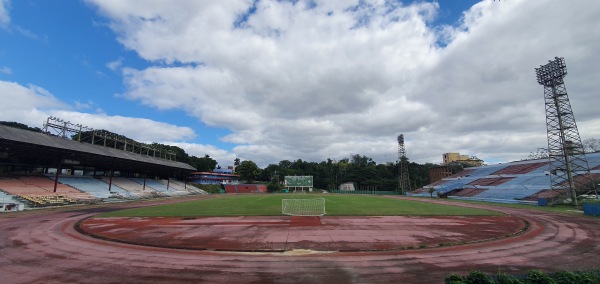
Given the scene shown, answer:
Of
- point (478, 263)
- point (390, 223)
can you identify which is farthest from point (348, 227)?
point (478, 263)

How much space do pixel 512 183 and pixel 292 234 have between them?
200 feet

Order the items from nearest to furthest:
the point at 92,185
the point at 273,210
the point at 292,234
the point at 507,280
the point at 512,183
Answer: the point at 507,280 < the point at 292,234 < the point at 273,210 < the point at 92,185 < the point at 512,183

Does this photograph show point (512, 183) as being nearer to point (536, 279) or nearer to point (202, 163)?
point (536, 279)

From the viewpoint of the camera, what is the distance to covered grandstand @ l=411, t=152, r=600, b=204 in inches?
1859

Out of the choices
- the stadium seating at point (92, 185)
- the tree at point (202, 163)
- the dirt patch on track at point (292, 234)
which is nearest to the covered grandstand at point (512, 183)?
the dirt patch on track at point (292, 234)

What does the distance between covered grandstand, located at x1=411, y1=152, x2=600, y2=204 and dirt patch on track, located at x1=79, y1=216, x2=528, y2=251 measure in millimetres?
34310

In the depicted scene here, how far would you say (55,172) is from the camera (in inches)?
1919

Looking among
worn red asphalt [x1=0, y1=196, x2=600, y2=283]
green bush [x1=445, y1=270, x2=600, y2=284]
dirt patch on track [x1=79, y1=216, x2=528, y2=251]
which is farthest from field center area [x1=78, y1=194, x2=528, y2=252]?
green bush [x1=445, y1=270, x2=600, y2=284]

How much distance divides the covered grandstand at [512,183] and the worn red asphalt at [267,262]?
3887cm

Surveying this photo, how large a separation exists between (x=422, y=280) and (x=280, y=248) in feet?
21.5

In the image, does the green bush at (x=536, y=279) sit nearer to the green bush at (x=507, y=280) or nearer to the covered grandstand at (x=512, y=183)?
the green bush at (x=507, y=280)

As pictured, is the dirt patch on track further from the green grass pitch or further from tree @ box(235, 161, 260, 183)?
tree @ box(235, 161, 260, 183)

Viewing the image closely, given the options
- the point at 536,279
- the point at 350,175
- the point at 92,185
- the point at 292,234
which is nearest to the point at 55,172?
the point at 92,185

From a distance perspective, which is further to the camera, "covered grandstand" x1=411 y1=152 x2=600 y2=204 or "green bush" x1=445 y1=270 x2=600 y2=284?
"covered grandstand" x1=411 y1=152 x2=600 y2=204
